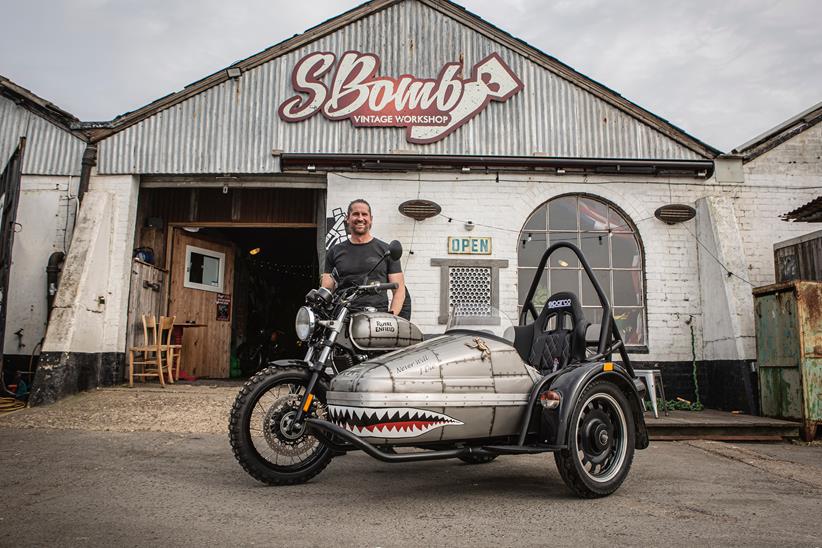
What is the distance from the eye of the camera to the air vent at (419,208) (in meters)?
9.65

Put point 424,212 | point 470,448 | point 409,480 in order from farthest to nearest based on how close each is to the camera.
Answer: point 424,212, point 409,480, point 470,448

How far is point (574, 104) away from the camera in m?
10.5

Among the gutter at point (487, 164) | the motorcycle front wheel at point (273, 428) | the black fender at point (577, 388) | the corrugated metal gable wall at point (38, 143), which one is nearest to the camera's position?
the black fender at point (577, 388)

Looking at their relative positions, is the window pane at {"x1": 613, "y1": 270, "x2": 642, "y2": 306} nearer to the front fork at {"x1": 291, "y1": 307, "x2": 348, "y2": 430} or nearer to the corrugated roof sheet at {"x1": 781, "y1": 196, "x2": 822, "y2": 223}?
the corrugated roof sheet at {"x1": 781, "y1": 196, "x2": 822, "y2": 223}

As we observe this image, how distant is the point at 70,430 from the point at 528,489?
16.8 feet

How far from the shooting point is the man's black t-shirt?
4992 millimetres

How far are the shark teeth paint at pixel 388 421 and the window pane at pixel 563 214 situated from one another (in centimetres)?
723

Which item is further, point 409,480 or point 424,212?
point 424,212

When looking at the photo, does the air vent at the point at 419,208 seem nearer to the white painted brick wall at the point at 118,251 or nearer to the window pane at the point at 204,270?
the white painted brick wall at the point at 118,251

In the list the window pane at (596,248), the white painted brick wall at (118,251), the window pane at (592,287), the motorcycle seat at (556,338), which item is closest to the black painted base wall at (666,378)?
the white painted brick wall at (118,251)

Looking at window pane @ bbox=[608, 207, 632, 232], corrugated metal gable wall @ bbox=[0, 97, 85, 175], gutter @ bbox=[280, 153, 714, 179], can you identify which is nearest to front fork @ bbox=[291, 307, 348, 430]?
gutter @ bbox=[280, 153, 714, 179]

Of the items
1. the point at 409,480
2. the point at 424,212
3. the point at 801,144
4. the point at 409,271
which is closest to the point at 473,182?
the point at 424,212

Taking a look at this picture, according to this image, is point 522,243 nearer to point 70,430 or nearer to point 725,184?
point 725,184

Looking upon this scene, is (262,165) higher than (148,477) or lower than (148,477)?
higher
